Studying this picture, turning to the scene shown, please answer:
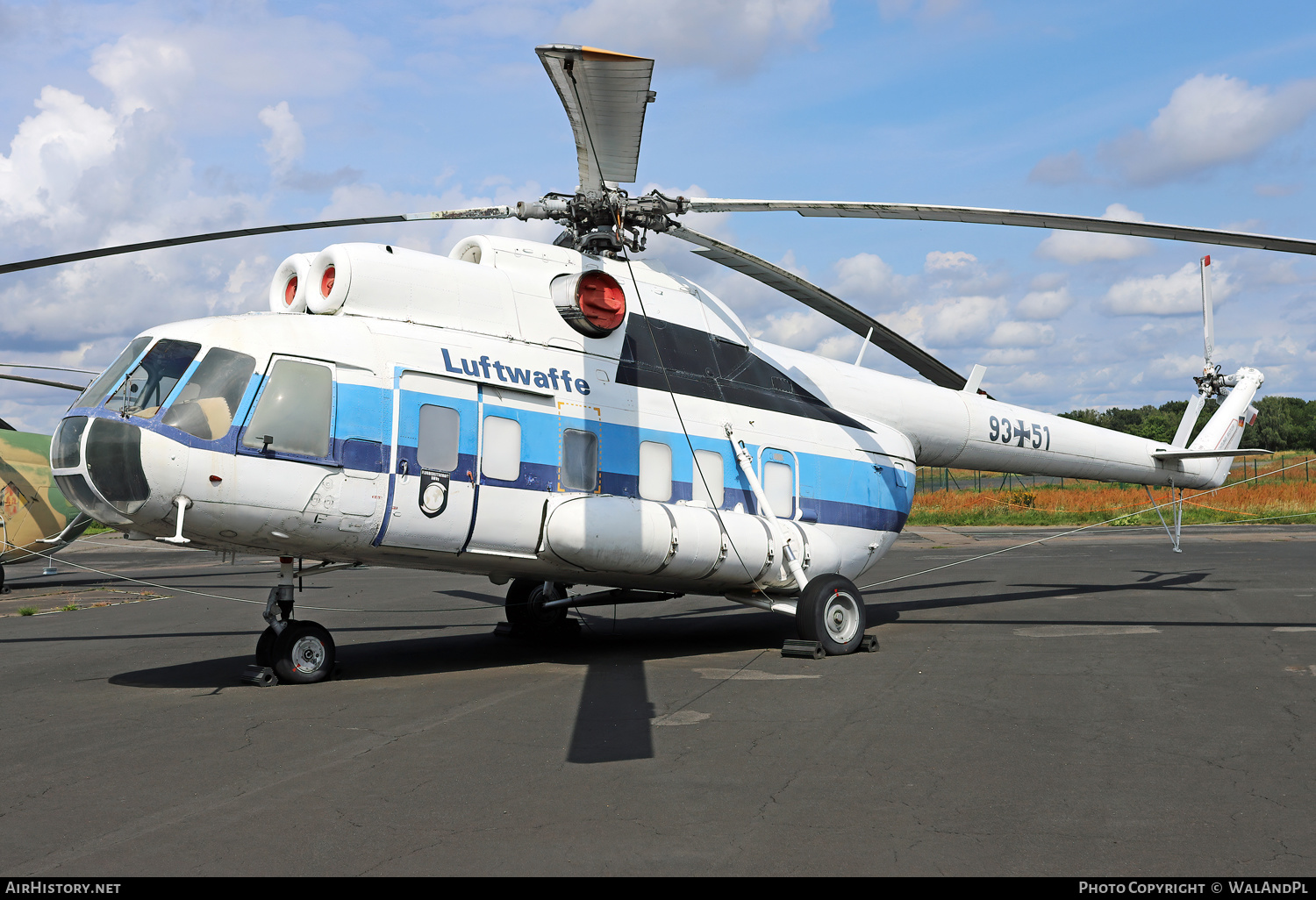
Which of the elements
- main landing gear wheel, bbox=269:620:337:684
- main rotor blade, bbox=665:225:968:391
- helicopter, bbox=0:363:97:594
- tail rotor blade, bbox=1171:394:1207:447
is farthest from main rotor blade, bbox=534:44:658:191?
helicopter, bbox=0:363:97:594

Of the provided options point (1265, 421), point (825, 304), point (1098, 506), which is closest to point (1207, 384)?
point (825, 304)

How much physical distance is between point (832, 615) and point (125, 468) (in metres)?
7.47

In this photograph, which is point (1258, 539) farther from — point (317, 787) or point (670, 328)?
point (317, 787)

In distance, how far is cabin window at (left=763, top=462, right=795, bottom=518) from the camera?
11914 millimetres

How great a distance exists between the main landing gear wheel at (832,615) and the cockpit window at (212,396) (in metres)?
6.48

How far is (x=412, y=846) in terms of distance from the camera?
480 cm

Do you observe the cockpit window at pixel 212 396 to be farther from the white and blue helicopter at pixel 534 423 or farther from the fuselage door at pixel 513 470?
the fuselage door at pixel 513 470

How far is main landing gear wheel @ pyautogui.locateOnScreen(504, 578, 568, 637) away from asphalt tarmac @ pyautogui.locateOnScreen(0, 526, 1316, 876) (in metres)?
0.41

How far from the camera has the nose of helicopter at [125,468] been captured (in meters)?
7.95

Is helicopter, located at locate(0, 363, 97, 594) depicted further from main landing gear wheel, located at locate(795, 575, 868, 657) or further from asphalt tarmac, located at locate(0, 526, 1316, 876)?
main landing gear wheel, located at locate(795, 575, 868, 657)

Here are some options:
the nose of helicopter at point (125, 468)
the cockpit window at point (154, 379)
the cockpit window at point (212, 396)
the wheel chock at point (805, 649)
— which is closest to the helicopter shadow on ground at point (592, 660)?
the wheel chock at point (805, 649)

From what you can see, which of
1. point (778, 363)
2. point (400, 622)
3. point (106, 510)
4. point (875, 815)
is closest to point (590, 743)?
point (875, 815)

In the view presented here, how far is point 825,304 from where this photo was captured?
1204 centimetres

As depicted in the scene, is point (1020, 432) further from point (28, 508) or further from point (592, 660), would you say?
point (28, 508)
